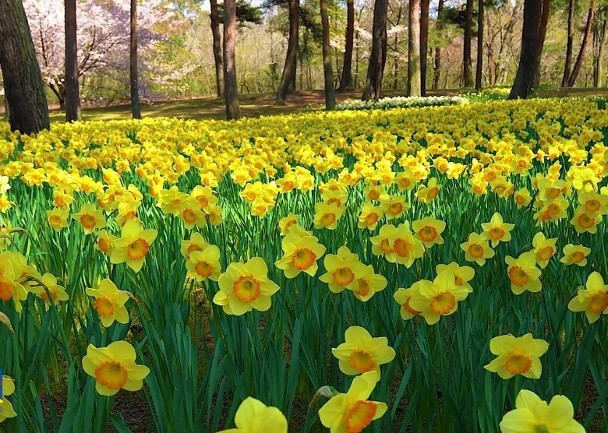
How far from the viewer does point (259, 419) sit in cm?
64

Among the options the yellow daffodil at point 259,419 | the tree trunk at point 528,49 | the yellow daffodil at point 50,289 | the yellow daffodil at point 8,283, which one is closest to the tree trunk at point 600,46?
the tree trunk at point 528,49

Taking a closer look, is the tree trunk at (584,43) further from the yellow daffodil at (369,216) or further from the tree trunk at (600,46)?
the yellow daffodil at (369,216)

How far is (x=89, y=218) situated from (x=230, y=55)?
12994mm

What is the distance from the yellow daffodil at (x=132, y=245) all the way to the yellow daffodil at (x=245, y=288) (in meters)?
0.43

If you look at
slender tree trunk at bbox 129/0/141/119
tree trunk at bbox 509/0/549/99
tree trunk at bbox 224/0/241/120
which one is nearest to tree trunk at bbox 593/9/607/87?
tree trunk at bbox 509/0/549/99

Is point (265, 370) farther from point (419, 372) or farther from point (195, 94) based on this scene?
point (195, 94)

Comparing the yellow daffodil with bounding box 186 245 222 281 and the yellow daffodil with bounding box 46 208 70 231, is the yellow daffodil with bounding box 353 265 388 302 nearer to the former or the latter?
the yellow daffodil with bounding box 186 245 222 281

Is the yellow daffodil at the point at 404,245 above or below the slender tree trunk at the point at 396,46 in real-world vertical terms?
below

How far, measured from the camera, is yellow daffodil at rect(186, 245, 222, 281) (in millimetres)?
1627

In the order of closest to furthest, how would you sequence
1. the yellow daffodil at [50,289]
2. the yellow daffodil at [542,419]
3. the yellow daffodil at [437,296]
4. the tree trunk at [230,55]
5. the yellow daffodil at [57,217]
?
the yellow daffodil at [542,419] → the yellow daffodil at [437,296] → the yellow daffodil at [50,289] → the yellow daffodil at [57,217] → the tree trunk at [230,55]

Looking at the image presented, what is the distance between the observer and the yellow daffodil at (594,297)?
4.35 ft

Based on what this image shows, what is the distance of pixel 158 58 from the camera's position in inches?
1503

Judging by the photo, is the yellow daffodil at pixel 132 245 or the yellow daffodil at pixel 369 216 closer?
the yellow daffodil at pixel 132 245

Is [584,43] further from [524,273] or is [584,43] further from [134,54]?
[524,273]
